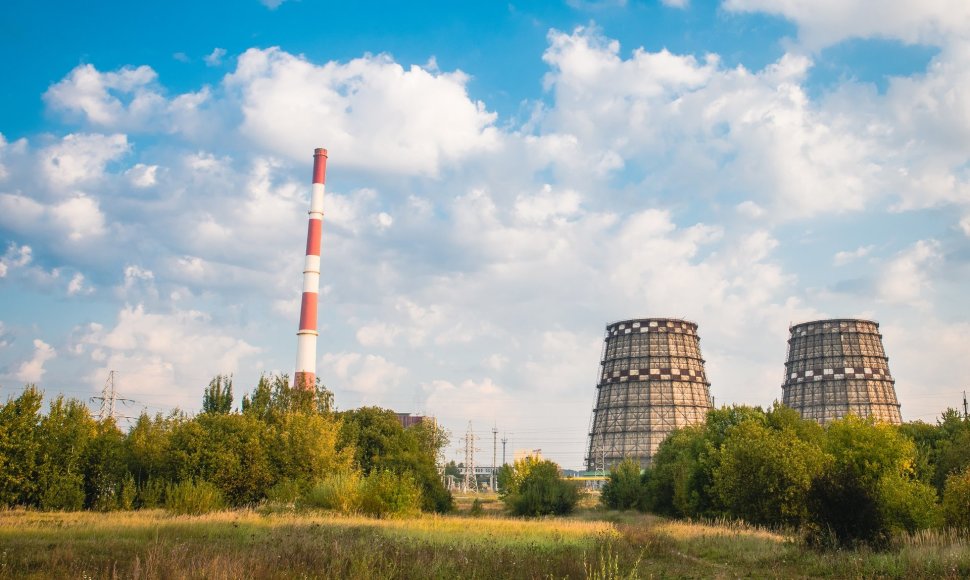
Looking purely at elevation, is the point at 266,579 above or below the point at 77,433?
below

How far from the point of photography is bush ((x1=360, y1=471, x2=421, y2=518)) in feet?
107

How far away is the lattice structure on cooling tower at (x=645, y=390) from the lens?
352ft

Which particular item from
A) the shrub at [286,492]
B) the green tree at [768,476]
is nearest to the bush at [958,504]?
the green tree at [768,476]

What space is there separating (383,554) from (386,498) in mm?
18976

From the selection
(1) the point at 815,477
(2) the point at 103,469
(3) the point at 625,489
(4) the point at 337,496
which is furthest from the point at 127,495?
(3) the point at 625,489

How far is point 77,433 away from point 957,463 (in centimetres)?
4842

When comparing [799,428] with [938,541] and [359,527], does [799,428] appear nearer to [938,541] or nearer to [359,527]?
[938,541]

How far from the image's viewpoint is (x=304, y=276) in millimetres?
64562

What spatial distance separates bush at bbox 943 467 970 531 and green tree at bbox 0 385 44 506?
37.5 m

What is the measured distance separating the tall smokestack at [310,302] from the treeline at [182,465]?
14.8 metres

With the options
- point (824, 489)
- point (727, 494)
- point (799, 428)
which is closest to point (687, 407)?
point (799, 428)

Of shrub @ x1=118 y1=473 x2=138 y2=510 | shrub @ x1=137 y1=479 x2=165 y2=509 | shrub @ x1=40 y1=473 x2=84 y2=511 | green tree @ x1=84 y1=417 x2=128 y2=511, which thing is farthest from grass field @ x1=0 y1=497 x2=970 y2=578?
green tree @ x1=84 y1=417 x2=128 y2=511

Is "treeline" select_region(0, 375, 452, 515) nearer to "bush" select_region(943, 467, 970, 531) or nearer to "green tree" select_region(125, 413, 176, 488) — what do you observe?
"green tree" select_region(125, 413, 176, 488)

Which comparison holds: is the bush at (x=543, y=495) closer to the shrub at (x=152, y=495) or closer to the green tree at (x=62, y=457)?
the shrub at (x=152, y=495)
